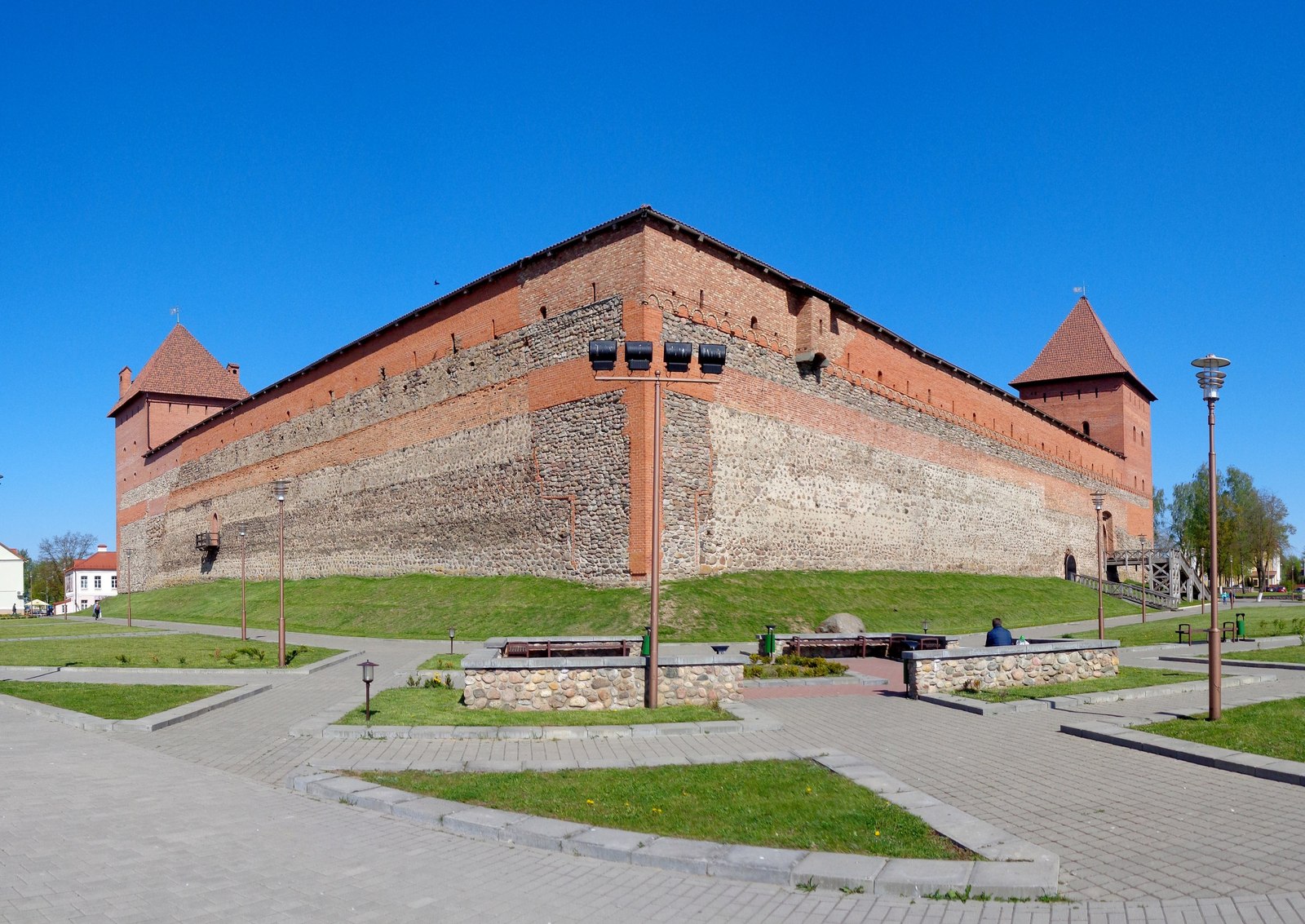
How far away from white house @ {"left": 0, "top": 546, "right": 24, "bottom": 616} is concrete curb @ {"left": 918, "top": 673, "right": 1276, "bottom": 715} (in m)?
92.1

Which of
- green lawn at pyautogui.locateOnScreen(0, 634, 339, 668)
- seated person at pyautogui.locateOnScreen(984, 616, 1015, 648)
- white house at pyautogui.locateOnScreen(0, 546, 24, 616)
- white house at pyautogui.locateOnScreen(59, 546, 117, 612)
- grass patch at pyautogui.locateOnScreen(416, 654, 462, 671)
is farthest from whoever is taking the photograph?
white house at pyautogui.locateOnScreen(59, 546, 117, 612)

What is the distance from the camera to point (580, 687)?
10.2 meters

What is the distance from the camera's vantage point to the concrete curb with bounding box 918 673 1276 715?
32.6 ft

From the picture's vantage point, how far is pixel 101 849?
5.37 metres

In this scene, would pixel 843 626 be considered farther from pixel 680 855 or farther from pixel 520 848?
pixel 680 855

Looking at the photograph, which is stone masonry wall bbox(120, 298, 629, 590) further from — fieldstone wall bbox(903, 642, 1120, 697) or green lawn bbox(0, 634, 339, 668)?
fieldstone wall bbox(903, 642, 1120, 697)

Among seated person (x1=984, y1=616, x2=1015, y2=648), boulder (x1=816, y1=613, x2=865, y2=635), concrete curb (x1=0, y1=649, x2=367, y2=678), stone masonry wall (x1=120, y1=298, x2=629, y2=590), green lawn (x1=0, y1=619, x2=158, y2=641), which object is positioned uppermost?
stone masonry wall (x1=120, y1=298, x2=629, y2=590)

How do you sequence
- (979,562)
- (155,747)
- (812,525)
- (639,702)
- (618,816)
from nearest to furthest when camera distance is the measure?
(618,816) → (155,747) → (639,702) → (812,525) → (979,562)

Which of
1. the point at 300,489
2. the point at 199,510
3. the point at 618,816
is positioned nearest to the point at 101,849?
the point at 618,816

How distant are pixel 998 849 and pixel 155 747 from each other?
7876 millimetres

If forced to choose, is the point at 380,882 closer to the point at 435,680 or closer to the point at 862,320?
the point at 435,680

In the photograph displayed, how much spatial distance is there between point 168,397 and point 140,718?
50640 millimetres

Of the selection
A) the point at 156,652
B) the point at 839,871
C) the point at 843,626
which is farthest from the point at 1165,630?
the point at 156,652

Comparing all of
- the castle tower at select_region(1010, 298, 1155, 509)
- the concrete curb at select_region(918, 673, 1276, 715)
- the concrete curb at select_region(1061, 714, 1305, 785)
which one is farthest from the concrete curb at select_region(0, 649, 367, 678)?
the castle tower at select_region(1010, 298, 1155, 509)
